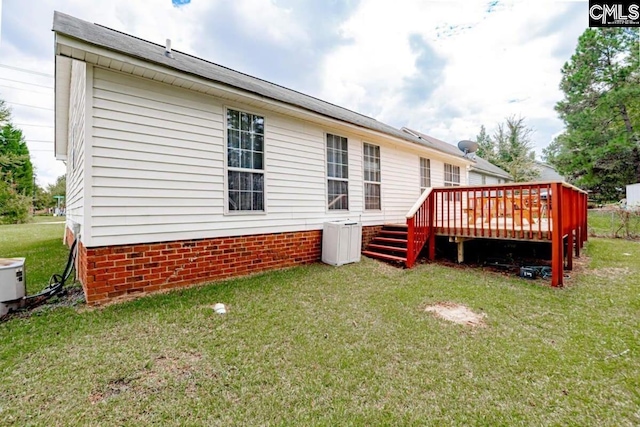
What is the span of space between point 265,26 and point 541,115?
24194 mm

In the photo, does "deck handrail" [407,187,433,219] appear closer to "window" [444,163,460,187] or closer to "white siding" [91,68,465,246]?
"white siding" [91,68,465,246]

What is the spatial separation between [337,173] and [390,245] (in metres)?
2.27

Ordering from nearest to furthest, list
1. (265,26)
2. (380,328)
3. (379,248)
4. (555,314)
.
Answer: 1. (380,328)
2. (555,314)
3. (379,248)
4. (265,26)

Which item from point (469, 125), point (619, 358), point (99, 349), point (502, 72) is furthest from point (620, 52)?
point (99, 349)

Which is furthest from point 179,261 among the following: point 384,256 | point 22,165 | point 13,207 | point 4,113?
point 22,165

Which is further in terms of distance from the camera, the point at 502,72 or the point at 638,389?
the point at 502,72

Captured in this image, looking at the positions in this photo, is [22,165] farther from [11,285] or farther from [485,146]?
[485,146]

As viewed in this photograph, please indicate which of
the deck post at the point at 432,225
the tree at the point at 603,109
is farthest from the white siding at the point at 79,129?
the tree at the point at 603,109

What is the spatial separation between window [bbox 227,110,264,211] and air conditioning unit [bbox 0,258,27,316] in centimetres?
275

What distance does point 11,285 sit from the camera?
10.9ft

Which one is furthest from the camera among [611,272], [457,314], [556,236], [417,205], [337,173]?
[337,173]

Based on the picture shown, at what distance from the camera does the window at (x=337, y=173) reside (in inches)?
257

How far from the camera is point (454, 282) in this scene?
480 cm

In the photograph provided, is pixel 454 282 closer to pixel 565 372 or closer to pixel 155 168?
pixel 565 372
